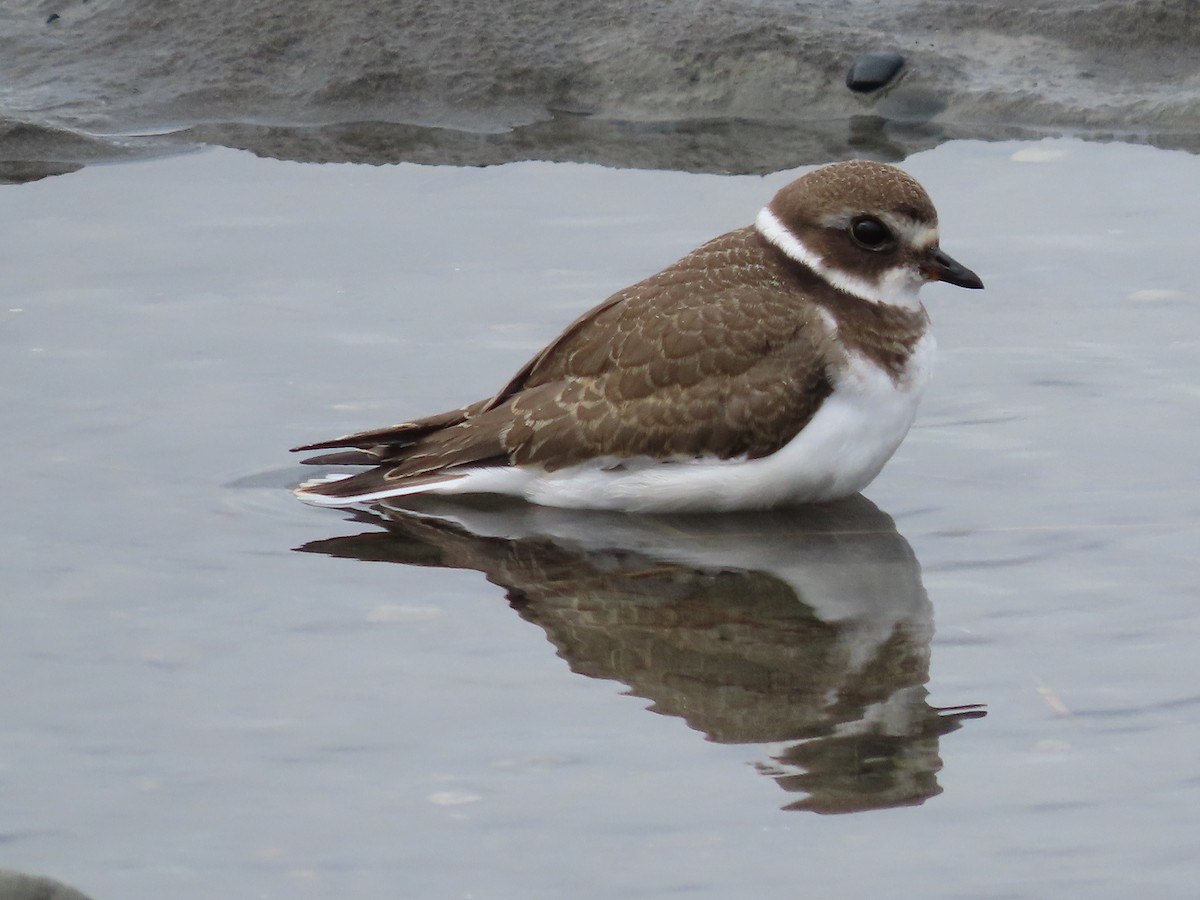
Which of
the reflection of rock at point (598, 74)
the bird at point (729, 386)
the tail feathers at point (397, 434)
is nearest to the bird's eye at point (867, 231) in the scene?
the bird at point (729, 386)

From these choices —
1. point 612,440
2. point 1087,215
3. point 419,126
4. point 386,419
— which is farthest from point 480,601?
point 419,126

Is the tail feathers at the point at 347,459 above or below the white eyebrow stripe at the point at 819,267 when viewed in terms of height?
below

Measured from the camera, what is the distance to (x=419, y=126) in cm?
1190

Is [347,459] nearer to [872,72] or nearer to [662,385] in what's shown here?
[662,385]

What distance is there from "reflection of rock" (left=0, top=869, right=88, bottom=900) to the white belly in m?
3.19

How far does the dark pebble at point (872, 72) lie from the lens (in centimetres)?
1171

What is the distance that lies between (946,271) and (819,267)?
0.48m

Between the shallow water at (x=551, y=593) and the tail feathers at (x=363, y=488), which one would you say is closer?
the shallow water at (x=551, y=593)

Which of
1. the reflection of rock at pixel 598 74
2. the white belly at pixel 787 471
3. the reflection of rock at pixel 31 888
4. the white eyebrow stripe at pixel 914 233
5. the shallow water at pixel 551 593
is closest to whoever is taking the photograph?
the reflection of rock at pixel 31 888

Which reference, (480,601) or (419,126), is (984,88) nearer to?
(419,126)

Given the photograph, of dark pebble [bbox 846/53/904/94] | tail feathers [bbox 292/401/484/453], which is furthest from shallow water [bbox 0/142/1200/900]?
dark pebble [bbox 846/53/904/94]

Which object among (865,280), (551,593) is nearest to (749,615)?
(551,593)

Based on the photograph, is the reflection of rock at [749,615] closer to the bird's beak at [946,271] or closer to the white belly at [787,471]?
the white belly at [787,471]

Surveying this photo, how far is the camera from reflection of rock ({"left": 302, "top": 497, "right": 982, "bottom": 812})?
584cm
